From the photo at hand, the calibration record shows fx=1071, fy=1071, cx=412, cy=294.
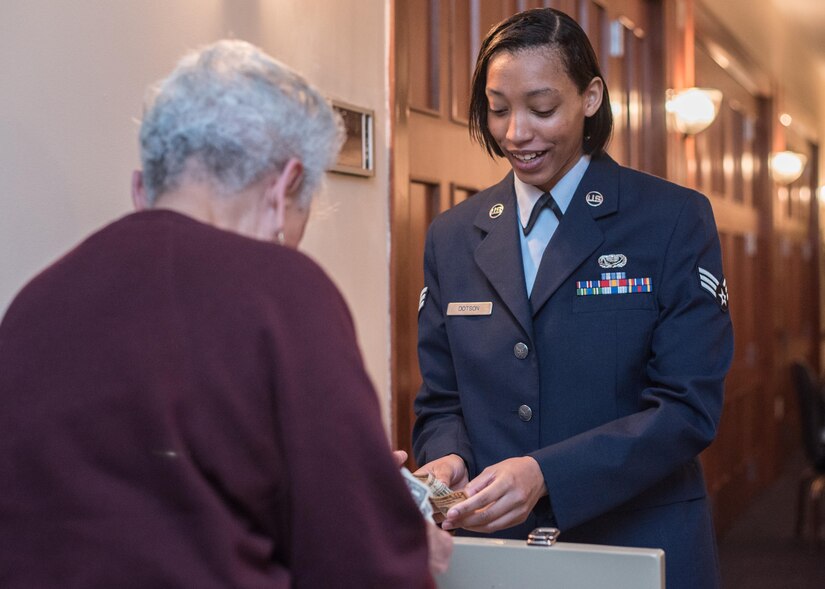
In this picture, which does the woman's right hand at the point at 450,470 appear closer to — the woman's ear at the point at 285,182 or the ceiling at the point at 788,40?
the woman's ear at the point at 285,182

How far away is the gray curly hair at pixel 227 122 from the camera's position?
1.08 m

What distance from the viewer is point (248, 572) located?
1.02 meters

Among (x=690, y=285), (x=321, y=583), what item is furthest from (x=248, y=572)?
(x=690, y=285)

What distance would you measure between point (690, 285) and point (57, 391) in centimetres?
112

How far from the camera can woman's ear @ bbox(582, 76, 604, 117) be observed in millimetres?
1947

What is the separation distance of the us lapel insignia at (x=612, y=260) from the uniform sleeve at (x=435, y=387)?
329 millimetres

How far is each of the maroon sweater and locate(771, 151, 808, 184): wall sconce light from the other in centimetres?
789

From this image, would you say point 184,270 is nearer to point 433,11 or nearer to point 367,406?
point 367,406

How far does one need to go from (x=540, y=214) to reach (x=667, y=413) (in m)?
0.47

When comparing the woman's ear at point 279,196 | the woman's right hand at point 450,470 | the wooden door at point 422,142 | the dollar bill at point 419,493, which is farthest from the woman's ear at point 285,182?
the wooden door at point 422,142

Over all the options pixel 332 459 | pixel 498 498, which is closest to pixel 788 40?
pixel 498 498

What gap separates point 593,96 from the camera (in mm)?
1960

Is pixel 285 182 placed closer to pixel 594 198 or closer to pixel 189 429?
pixel 189 429

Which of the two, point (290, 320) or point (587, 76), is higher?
point (587, 76)
